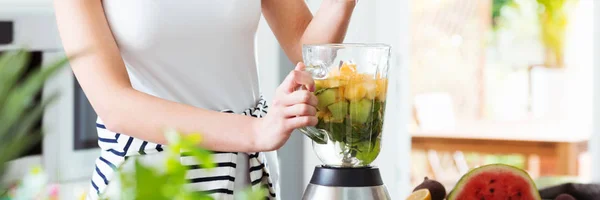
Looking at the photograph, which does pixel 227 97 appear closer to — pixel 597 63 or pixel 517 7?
pixel 597 63

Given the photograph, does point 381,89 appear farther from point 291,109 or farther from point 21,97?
point 21,97

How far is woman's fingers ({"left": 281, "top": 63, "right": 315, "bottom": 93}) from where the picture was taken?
0.97m

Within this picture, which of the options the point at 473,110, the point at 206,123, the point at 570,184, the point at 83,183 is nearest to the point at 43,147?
the point at 83,183

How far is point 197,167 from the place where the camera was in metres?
1.21

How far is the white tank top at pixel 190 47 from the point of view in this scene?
124 cm

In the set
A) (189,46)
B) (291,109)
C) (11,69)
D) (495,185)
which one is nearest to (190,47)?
(189,46)

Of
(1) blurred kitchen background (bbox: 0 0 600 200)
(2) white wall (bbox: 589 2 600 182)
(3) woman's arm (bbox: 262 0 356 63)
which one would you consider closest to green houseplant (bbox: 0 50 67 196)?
(3) woman's arm (bbox: 262 0 356 63)

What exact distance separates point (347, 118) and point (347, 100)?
0.07ft

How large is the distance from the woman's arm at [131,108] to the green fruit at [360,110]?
0.25 feet

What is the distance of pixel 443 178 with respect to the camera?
21.2 ft

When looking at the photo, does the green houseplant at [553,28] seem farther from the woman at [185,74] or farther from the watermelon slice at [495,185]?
the watermelon slice at [495,185]

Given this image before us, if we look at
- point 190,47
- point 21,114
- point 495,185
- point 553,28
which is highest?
point 553,28

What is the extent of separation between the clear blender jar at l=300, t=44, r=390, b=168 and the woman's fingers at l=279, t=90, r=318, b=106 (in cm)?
2

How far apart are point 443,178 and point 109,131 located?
539 cm
